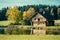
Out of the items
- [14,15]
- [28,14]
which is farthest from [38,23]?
[14,15]

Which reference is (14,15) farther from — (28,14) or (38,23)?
(38,23)

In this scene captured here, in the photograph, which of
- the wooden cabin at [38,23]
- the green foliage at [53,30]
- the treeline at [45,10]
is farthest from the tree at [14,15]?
the green foliage at [53,30]

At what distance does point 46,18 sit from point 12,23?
17.8 inches

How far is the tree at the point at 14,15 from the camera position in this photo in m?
2.33

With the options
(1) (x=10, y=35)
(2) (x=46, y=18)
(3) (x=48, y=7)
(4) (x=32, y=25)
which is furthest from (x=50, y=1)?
(1) (x=10, y=35)

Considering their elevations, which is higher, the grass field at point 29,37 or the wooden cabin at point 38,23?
the wooden cabin at point 38,23

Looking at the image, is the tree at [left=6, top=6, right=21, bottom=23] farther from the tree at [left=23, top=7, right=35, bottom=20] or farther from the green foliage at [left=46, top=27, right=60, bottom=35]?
the green foliage at [left=46, top=27, right=60, bottom=35]

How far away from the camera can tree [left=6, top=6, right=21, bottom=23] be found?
2.33 m

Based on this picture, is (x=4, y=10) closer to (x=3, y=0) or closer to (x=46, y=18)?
(x=3, y=0)

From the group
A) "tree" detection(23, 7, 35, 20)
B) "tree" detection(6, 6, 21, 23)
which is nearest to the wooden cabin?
"tree" detection(23, 7, 35, 20)

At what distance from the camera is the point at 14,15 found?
7.63 feet

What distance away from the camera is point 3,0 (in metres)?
2.43

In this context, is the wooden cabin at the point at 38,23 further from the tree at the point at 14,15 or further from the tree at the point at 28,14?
the tree at the point at 14,15

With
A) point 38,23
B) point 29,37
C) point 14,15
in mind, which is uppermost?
point 14,15
